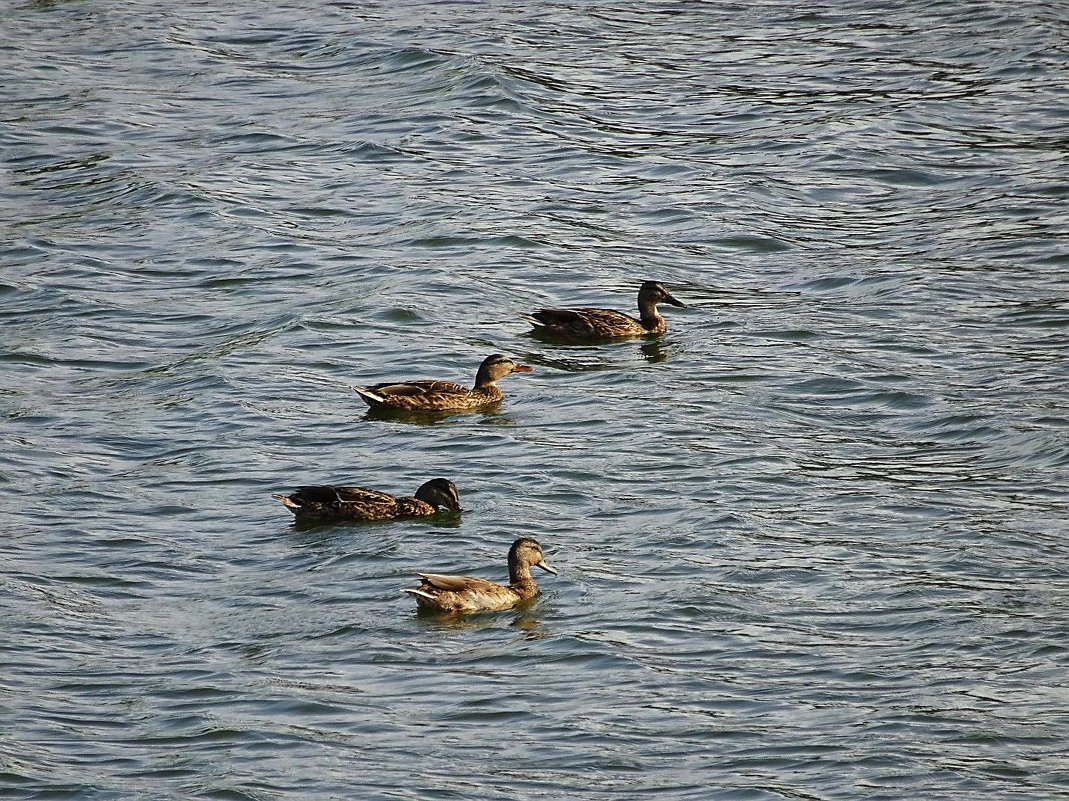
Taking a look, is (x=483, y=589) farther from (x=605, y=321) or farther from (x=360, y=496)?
(x=605, y=321)

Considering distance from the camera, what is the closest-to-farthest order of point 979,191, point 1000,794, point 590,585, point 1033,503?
point 1000,794, point 590,585, point 1033,503, point 979,191

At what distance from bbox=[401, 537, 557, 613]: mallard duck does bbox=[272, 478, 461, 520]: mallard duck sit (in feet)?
3.81

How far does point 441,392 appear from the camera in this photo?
1544 cm

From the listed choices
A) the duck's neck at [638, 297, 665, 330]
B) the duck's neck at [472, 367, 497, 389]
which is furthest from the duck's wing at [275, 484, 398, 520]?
the duck's neck at [638, 297, 665, 330]

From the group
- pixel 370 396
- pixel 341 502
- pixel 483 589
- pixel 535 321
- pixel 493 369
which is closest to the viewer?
pixel 483 589

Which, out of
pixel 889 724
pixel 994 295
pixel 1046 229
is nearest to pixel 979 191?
pixel 1046 229

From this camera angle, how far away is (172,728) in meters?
→ 9.97

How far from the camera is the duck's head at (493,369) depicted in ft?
51.5

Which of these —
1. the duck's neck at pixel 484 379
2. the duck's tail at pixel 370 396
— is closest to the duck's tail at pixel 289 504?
the duck's tail at pixel 370 396

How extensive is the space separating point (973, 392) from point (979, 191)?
18.9ft

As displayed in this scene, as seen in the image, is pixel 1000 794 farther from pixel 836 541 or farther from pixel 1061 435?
pixel 1061 435

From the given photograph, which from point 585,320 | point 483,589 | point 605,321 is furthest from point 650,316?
point 483,589

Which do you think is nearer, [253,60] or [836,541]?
[836,541]

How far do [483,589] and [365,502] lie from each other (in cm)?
174
